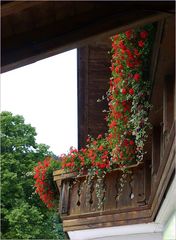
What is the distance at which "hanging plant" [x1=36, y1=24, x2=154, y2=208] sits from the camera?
225 inches

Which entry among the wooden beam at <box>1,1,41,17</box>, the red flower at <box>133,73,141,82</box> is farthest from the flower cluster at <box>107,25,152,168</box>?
the wooden beam at <box>1,1,41,17</box>

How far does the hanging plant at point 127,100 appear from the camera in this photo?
571 centimetres

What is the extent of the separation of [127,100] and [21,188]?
1858cm

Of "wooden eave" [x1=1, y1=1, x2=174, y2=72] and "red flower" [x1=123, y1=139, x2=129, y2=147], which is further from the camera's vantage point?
"red flower" [x1=123, y1=139, x2=129, y2=147]

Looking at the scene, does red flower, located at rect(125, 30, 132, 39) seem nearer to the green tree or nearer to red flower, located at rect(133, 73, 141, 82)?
red flower, located at rect(133, 73, 141, 82)

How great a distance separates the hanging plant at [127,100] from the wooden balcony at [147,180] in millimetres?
191

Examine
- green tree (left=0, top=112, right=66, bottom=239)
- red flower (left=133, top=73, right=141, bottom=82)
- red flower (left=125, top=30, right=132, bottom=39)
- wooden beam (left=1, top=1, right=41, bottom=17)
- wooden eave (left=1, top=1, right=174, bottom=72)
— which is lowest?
wooden beam (left=1, top=1, right=41, bottom=17)

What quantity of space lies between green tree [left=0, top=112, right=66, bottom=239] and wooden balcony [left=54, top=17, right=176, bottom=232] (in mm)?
13763

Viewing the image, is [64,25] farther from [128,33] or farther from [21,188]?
[21,188]

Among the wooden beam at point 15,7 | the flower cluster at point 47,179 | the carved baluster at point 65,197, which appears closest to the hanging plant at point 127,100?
the carved baluster at point 65,197

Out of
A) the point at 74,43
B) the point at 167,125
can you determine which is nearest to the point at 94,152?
the point at 167,125

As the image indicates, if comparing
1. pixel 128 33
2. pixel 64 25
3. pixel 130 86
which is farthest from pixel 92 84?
pixel 64 25

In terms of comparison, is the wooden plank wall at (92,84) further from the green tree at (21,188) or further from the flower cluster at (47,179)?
the green tree at (21,188)

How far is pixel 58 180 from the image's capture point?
9312 millimetres
